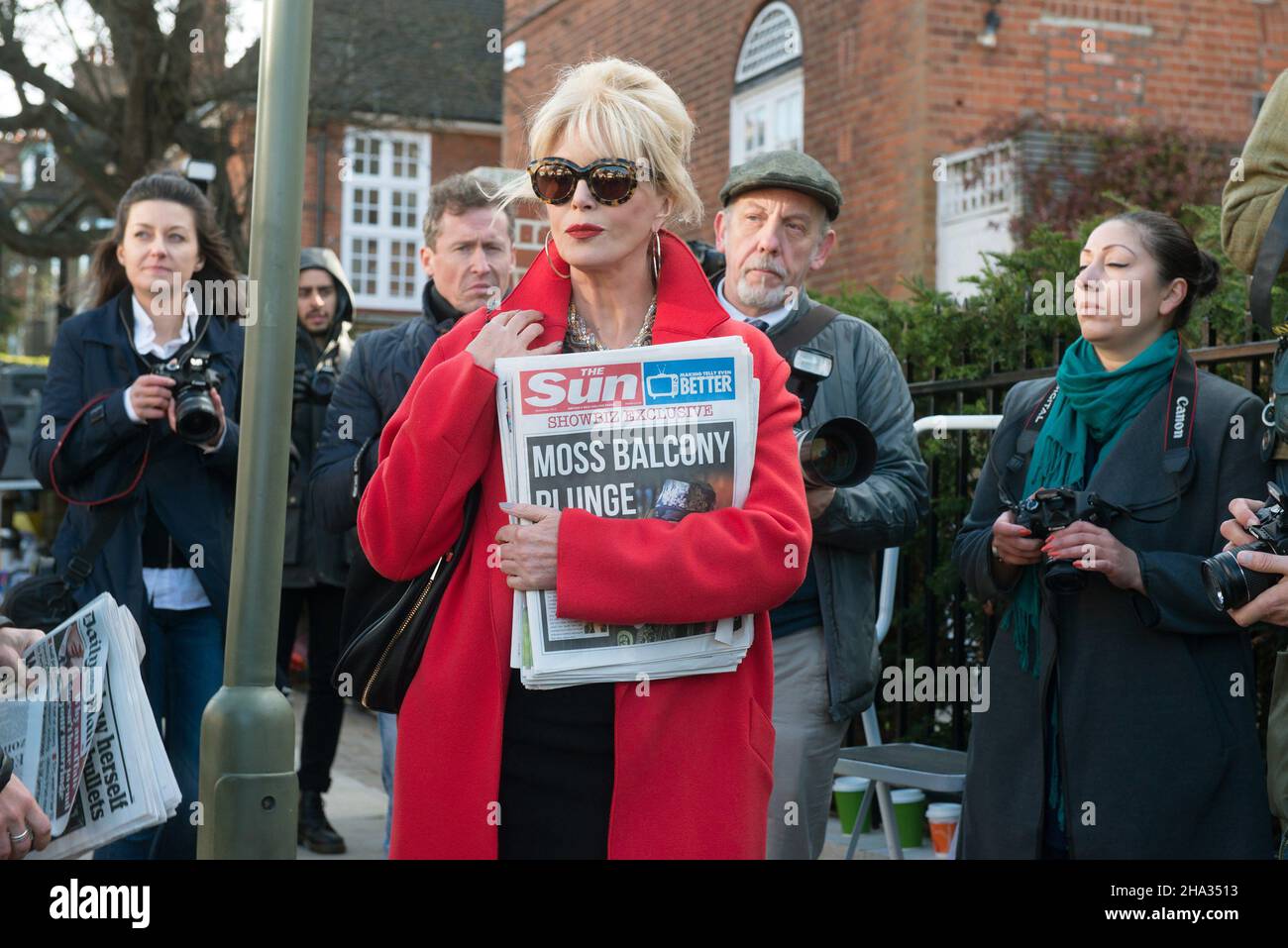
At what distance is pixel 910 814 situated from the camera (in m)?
5.86

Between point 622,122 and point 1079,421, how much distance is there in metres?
1.65

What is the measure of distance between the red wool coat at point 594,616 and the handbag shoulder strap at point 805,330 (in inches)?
52.6

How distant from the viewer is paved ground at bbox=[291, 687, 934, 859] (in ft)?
20.2

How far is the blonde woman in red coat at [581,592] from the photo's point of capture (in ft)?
8.92

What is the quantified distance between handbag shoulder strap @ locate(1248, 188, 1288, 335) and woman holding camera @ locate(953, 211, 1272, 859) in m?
0.36

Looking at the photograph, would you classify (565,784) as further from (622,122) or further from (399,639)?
(622,122)

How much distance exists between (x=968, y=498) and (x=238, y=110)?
13.4 metres

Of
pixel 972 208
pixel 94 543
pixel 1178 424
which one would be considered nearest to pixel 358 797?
pixel 94 543

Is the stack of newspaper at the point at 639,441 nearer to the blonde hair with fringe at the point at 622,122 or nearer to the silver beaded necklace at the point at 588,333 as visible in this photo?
the silver beaded necklace at the point at 588,333

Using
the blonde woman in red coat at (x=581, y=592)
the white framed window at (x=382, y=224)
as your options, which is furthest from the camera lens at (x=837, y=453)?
the white framed window at (x=382, y=224)

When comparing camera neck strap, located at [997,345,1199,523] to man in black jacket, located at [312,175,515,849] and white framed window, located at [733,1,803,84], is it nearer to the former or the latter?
man in black jacket, located at [312,175,515,849]

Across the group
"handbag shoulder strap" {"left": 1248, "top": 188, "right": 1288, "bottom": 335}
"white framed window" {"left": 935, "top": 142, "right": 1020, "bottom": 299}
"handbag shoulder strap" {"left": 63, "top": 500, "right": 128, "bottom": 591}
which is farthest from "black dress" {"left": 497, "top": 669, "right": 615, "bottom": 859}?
"white framed window" {"left": 935, "top": 142, "right": 1020, "bottom": 299}
